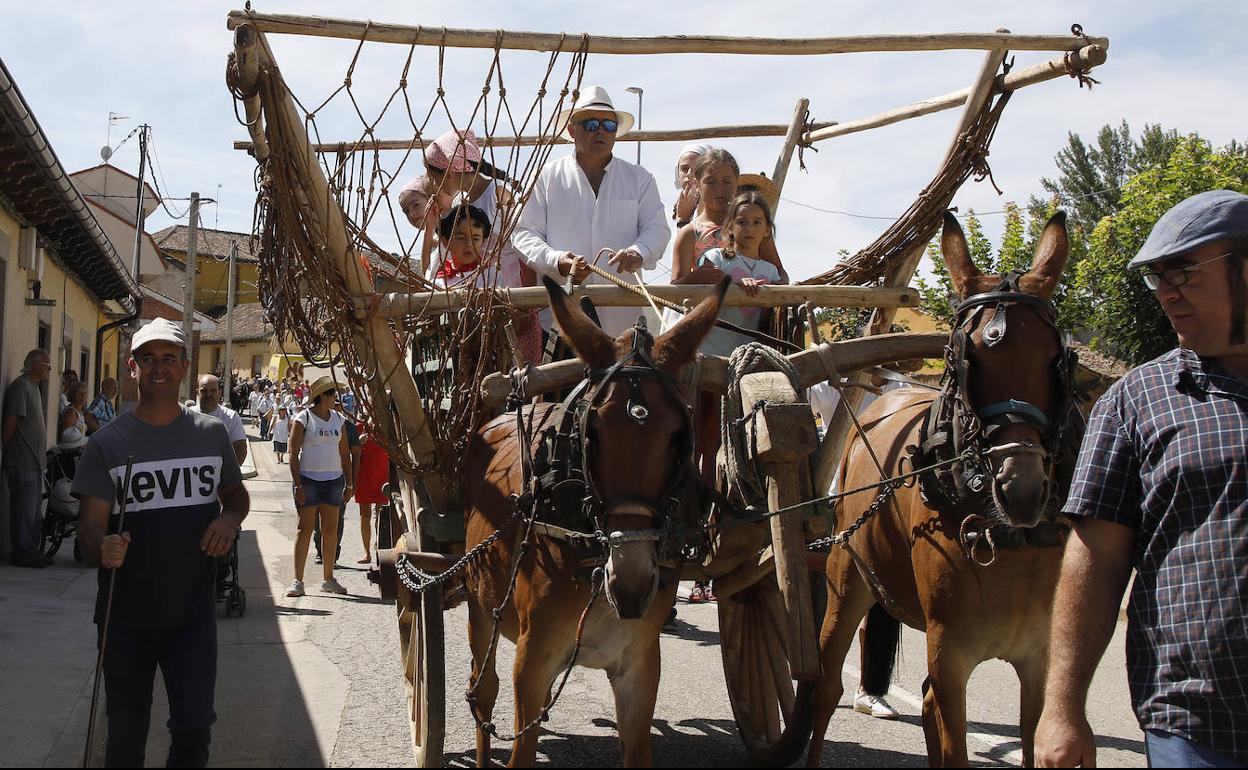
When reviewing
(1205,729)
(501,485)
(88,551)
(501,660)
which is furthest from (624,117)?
(1205,729)

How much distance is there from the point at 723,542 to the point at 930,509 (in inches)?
33.9

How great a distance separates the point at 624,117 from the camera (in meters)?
7.34

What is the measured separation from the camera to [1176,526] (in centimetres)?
275

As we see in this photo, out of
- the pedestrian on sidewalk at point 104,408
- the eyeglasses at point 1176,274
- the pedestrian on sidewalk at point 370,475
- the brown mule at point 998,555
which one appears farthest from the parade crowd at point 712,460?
the pedestrian on sidewalk at point 104,408

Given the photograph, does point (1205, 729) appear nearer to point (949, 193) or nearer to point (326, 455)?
point (949, 193)

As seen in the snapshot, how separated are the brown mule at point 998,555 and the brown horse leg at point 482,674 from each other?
146cm

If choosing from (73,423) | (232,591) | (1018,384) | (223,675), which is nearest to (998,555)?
(1018,384)

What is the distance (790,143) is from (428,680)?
4100 mm

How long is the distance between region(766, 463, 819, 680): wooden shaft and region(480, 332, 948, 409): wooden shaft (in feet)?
1.44

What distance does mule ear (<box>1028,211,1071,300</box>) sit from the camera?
4.54m

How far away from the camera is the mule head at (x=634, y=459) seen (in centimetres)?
366

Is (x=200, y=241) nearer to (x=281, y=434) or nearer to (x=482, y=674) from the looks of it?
(x=281, y=434)

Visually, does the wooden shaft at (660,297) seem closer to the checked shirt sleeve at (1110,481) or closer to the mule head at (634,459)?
the mule head at (634,459)

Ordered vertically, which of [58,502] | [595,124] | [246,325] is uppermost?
[246,325]
